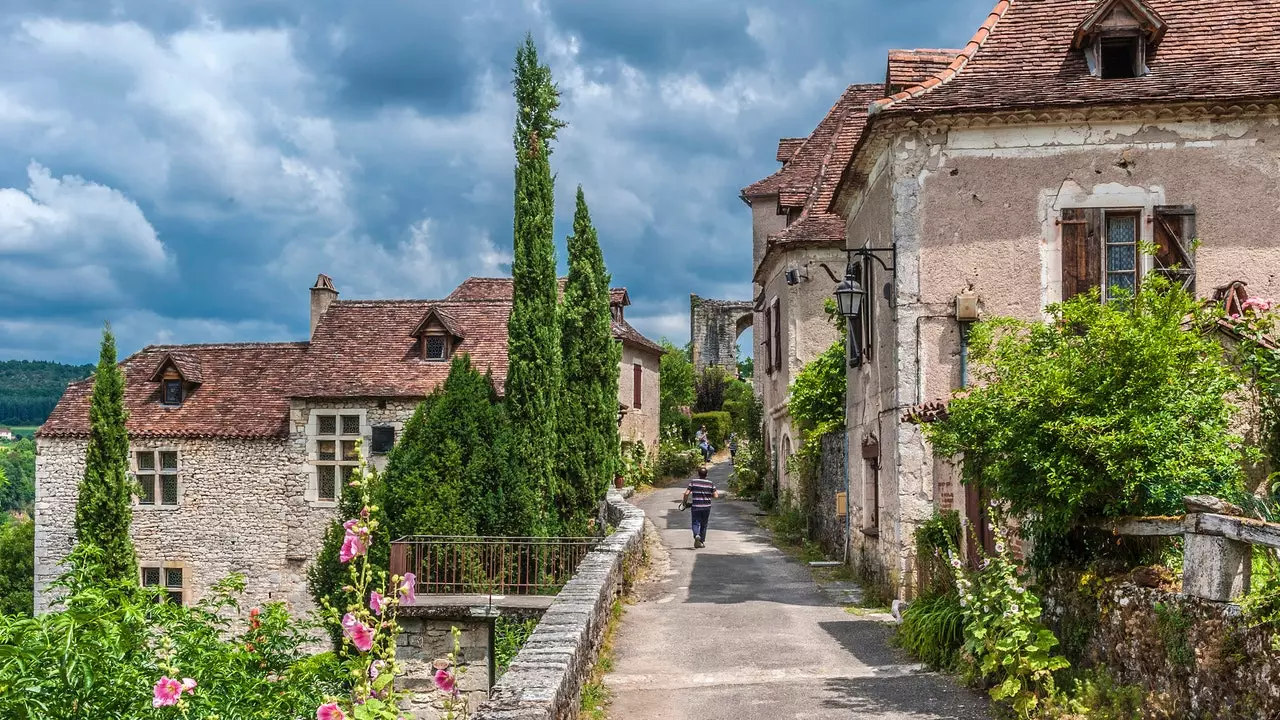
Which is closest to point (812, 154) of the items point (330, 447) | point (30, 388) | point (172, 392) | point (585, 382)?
point (585, 382)

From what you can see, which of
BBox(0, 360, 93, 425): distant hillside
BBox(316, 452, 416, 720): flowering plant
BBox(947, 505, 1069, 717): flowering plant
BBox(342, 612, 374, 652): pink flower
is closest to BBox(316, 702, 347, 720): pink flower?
BBox(316, 452, 416, 720): flowering plant

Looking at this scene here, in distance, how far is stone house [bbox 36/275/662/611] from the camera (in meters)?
25.2

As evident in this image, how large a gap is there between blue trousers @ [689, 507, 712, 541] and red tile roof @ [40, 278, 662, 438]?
25.1ft

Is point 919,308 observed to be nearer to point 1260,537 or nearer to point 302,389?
point 1260,537

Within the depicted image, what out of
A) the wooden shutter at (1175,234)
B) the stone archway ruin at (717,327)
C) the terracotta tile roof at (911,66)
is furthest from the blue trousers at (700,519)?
the stone archway ruin at (717,327)

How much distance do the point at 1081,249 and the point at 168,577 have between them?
2290cm

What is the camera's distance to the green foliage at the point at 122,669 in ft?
16.0

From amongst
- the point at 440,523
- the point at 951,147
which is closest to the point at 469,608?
the point at 440,523

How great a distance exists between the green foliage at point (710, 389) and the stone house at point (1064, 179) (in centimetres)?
3485

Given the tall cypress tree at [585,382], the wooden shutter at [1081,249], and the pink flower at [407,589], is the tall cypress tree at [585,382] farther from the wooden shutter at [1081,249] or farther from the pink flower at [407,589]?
the pink flower at [407,589]

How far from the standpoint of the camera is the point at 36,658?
16.6 feet

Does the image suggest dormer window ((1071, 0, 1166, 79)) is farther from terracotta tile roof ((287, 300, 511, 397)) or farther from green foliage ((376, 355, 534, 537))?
terracotta tile roof ((287, 300, 511, 397))

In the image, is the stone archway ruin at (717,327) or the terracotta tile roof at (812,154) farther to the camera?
the stone archway ruin at (717,327)

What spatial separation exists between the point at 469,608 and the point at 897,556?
566cm
